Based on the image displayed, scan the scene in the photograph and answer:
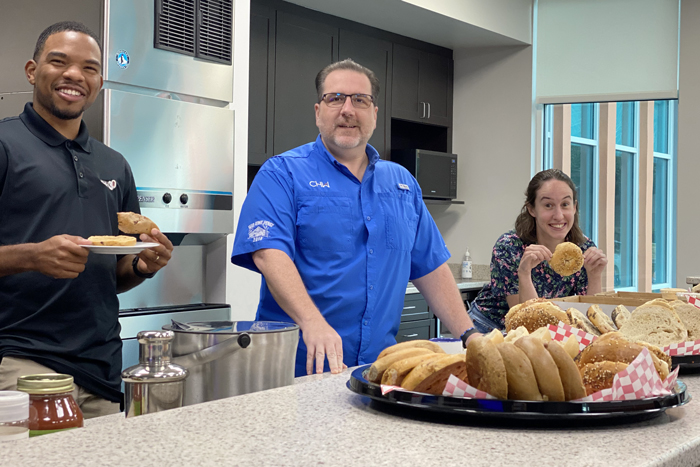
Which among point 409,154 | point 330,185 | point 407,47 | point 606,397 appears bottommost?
point 606,397

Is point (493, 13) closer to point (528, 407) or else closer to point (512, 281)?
point (512, 281)

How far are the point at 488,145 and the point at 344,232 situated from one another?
12.1 ft

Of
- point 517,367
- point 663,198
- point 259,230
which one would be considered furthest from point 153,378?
point 663,198

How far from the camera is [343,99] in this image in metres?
2.15

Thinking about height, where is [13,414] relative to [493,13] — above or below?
below

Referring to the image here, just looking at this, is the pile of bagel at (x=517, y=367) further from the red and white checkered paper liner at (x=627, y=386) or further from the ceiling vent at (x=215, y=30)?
the ceiling vent at (x=215, y=30)

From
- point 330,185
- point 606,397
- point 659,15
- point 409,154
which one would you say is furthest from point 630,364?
point 659,15

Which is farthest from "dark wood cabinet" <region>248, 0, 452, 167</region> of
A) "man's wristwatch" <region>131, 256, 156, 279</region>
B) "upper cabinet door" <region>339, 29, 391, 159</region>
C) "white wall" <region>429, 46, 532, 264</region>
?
"man's wristwatch" <region>131, 256, 156, 279</region>

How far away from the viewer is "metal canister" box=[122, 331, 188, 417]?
0.95 m

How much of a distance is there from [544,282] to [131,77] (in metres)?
1.75

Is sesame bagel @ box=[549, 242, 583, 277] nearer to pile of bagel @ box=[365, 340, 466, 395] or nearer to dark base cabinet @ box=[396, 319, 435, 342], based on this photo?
pile of bagel @ box=[365, 340, 466, 395]

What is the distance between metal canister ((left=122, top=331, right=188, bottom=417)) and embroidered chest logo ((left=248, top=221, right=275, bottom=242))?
3.12 ft

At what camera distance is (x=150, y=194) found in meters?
2.90

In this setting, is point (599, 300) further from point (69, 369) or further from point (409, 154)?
point (409, 154)
